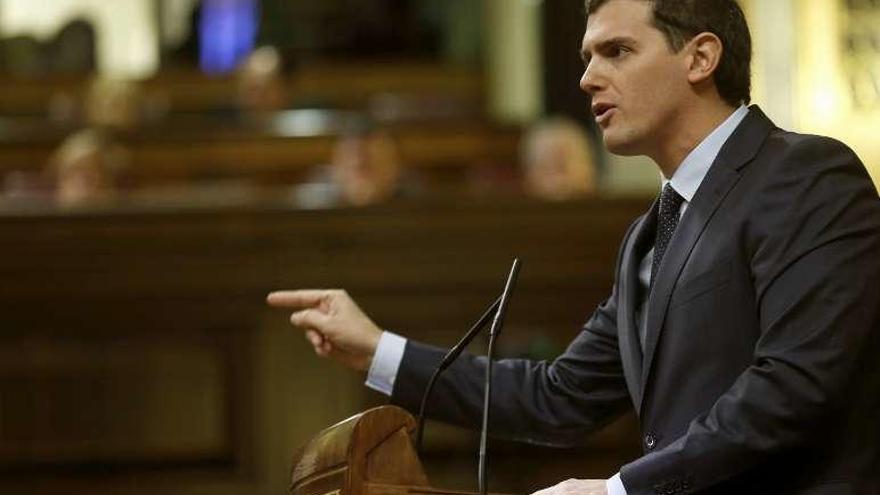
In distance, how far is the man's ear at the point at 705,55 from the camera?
246 cm

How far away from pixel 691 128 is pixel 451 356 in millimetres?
512

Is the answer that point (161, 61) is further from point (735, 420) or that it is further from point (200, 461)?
point (735, 420)

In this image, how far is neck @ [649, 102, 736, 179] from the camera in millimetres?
2496

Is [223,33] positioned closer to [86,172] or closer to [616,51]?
[86,172]

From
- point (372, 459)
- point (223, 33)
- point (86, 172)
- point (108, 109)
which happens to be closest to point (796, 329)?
point (372, 459)

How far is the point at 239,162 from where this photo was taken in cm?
977

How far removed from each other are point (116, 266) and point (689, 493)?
3.86 meters

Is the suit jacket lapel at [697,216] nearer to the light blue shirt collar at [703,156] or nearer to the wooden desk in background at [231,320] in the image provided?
the light blue shirt collar at [703,156]

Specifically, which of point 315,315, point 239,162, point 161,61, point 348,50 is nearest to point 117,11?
point 161,61

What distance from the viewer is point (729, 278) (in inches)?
92.1

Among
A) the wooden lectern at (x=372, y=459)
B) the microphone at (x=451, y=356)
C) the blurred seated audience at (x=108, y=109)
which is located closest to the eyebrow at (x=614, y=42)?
the microphone at (x=451, y=356)

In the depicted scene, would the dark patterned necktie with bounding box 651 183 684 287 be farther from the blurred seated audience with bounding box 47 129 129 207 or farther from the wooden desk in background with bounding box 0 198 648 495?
the blurred seated audience with bounding box 47 129 129 207

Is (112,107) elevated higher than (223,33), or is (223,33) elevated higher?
(223,33)

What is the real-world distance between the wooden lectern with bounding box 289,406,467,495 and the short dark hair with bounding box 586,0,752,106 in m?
0.68
